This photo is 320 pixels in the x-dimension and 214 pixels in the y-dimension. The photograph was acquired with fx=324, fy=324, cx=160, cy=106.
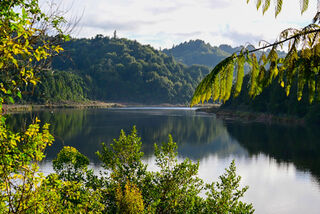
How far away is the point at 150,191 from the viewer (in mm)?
15305

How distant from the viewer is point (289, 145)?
5625 cm

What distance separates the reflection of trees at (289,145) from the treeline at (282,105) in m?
10.5

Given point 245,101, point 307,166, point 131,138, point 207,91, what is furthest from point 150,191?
point 245,101

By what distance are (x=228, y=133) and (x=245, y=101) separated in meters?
47.1

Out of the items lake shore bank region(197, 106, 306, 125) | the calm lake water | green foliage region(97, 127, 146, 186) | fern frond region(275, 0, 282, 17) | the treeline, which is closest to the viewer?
fern frond region(275, 0, 282, 17)

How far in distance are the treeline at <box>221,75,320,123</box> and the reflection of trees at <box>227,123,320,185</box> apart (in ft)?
34.4

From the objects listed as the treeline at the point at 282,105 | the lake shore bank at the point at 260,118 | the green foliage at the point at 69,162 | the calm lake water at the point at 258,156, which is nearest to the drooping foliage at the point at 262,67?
the calm lake water at the point at 258,156

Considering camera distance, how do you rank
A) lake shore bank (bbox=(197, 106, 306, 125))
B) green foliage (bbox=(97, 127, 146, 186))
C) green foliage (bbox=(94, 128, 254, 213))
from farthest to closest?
lake shore bank (bbox=(197, 106, 306, 125)), green foliage (bbox=(97, 127, 146, 186)), green foliage (bbox=(94, 128, 254, 213))

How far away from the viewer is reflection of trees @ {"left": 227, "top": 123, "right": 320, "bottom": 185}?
43.5 metres

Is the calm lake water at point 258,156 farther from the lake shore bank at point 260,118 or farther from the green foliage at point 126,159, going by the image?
the lake shore bank at point 260,118

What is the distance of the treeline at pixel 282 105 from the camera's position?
280 ft

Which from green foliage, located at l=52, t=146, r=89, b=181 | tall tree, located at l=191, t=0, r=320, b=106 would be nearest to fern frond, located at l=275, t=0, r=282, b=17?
tall tree, located at l=191, t=0, r=320, b=106

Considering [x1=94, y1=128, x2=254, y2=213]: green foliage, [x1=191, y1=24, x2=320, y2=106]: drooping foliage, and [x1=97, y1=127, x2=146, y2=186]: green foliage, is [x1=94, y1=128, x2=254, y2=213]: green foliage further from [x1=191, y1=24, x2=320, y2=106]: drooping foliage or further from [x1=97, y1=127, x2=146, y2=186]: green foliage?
[x1=191, y1=24, x2=320, y2=106]: drooping foliage

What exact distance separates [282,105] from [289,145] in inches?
1740
